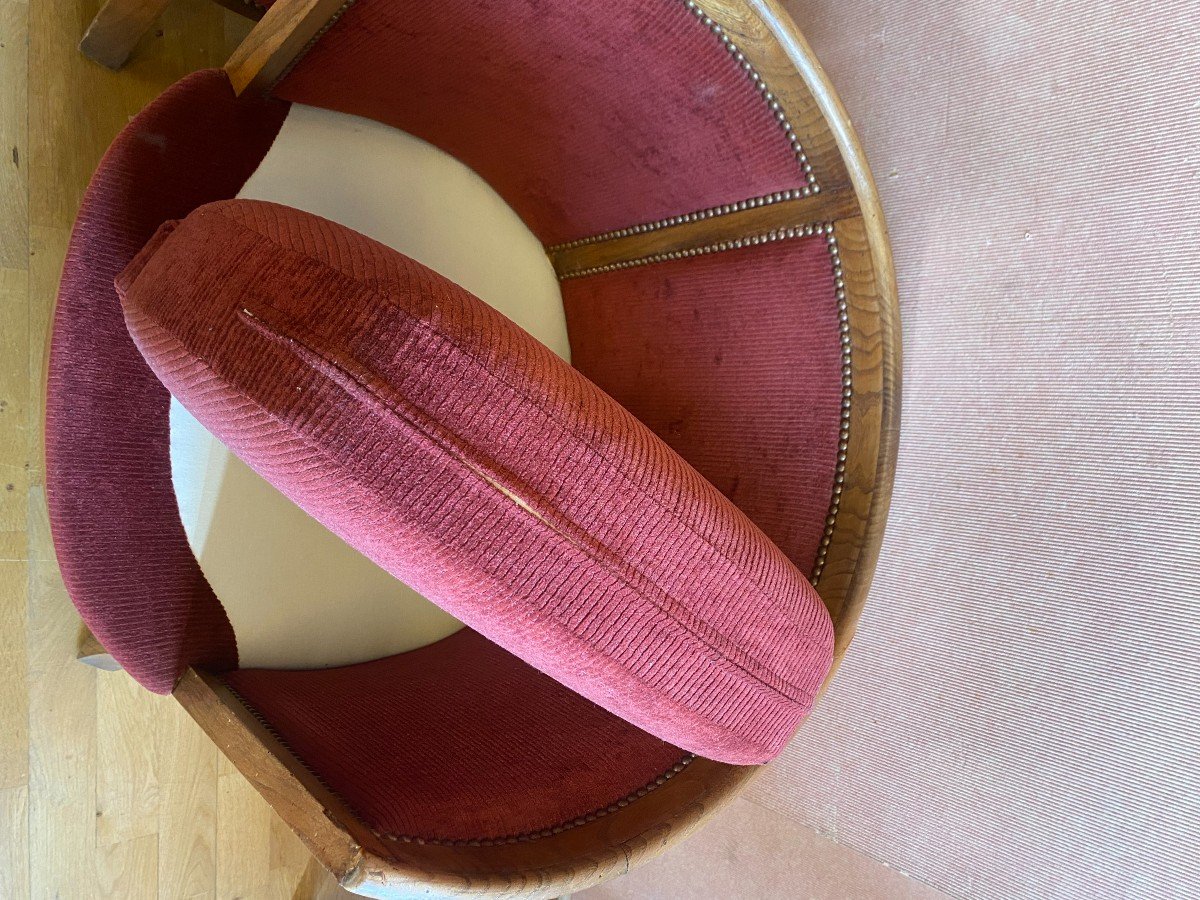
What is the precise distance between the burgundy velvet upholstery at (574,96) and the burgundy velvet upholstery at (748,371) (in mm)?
57

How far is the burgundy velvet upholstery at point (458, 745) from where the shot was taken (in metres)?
0.49

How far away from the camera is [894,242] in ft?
3.02

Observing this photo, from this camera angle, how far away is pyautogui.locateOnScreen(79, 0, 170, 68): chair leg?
2.73 feet

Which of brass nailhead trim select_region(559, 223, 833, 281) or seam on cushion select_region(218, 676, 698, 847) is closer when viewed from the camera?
seam on cushion select_region(218, 676, 698, 847)

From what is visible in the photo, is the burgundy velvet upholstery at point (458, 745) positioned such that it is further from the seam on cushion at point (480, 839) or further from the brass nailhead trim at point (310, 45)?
the brass nailhead trim at point (310, 45)

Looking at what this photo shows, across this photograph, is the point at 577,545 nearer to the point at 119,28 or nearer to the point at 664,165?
Answer: the point at 664,165

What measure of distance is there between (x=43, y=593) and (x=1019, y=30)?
1.22 meters

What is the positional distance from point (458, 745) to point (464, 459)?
279 mm

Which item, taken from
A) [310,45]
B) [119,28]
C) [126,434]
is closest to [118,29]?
[119,28]

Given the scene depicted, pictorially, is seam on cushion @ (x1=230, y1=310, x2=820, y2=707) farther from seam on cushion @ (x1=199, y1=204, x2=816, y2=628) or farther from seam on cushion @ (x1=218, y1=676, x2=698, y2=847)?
seam on cushion @ (x1=218, y1=676, x2=698, y2=847)

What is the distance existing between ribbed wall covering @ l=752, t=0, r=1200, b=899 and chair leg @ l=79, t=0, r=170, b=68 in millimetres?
745

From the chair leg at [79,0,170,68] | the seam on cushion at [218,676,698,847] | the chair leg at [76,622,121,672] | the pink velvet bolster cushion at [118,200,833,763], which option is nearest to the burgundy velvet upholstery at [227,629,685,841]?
the seam on cushion at [218,676,698,847]

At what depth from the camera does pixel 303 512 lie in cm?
69

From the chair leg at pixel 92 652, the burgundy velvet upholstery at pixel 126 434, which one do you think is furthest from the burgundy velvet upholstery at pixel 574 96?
the chair leg at pixel 92 652
